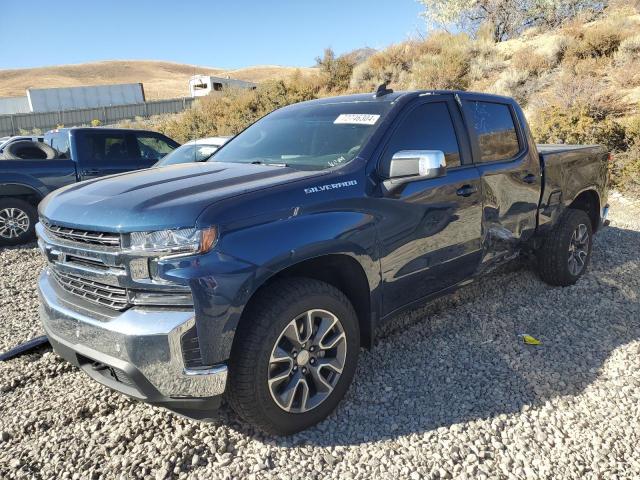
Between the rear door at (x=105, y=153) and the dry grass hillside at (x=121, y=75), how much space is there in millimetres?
67545

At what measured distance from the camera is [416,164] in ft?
9.08

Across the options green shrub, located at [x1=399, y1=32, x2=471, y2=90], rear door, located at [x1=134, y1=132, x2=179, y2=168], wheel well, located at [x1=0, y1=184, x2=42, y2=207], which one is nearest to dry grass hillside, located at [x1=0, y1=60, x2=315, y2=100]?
green shrub, located at [x1=399, y1=32, x2=471, y2=90]

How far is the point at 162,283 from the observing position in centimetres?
217

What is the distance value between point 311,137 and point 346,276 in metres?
1.08

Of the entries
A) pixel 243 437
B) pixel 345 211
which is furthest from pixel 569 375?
pixel 243 437

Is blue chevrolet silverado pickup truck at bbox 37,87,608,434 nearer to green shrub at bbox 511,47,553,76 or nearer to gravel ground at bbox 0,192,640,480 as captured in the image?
gravel ground at bbox 0,192,640,480

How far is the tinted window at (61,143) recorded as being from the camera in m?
7.55

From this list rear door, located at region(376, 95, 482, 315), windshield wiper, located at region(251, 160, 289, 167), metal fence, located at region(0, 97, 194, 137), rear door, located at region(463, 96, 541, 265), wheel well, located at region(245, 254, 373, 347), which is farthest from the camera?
metal fence, located at region(0, 97, 194, 137)

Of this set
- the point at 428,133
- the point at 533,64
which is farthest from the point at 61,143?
the point at 533,64

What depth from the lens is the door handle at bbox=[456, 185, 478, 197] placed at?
3370mm

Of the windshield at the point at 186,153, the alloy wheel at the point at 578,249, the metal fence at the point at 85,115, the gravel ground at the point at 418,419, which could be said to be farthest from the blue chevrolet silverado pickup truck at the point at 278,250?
the metal fence at the point at 85,115

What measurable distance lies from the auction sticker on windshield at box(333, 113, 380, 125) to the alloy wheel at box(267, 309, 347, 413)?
1.34 meters

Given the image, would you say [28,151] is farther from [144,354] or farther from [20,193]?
[144,354]

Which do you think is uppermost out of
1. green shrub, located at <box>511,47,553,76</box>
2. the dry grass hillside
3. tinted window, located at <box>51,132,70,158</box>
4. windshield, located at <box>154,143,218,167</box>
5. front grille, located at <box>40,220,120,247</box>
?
the dry grass hillside
